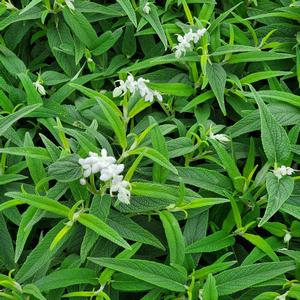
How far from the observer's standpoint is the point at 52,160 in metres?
1.24

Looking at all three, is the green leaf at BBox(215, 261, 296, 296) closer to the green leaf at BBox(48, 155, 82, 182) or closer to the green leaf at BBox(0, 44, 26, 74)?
the green leaf at BBox(48, 155, 82, 182)

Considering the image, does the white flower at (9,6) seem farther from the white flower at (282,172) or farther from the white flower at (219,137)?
the white flower at (282,172)

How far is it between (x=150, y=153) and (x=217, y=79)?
0.41 metres

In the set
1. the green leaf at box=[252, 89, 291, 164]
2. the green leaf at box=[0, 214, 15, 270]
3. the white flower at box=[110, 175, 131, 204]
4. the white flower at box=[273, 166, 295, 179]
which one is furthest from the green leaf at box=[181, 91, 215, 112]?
the green leaf at box=[0, 214, 15, 270]

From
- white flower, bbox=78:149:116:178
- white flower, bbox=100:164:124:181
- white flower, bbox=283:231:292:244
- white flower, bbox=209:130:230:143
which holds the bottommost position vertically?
white flower, bbox=283:231:292:244

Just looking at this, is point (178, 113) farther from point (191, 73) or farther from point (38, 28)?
point (38, 28)

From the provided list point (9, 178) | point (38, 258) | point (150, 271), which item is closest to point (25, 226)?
point (38, 258)


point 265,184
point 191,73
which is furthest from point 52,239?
point 191,73

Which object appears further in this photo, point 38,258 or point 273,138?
point 273,138

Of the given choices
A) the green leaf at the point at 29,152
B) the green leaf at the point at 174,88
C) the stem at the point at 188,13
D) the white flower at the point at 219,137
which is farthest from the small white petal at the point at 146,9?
the green leaf at the point at 29,152

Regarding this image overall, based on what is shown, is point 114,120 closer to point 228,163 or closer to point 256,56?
point 228,163

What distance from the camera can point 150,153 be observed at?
1177mm

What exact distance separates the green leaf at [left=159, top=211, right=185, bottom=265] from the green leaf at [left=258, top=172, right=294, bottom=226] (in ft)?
0.60

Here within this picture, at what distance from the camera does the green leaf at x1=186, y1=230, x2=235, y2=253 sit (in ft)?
4.11
